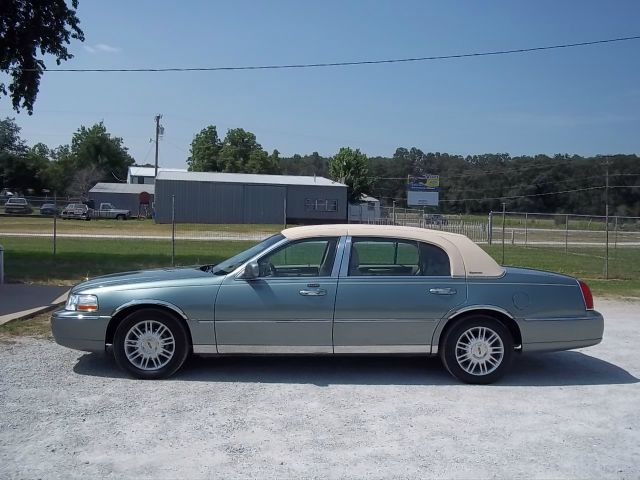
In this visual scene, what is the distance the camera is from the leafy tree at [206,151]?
9925cm

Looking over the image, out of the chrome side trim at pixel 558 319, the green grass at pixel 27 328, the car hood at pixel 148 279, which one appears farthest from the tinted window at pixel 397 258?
the green grass at pixel 27 328

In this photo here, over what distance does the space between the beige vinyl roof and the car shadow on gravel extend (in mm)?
1130

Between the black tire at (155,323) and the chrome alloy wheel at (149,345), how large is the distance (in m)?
0.02

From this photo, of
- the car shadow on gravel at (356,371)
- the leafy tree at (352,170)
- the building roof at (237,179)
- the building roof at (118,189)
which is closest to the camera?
the car shadow on gravel at (356,371)

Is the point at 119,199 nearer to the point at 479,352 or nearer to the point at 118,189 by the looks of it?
the point at 118,189

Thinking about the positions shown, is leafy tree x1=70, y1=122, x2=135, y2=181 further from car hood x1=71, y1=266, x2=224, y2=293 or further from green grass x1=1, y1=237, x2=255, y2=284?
car hood x1=71, y1=266, x2=224, y2=293

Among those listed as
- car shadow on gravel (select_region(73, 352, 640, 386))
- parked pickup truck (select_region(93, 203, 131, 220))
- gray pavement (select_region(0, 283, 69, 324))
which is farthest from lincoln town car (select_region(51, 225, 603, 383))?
parked pickup truck (select_region(93, 203, 131, 220))

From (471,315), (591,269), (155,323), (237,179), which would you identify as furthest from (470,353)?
(237,179)

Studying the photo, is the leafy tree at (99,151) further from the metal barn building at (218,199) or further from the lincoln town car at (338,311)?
the lincoln town car at (338,311)

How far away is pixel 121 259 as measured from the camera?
17984 mm

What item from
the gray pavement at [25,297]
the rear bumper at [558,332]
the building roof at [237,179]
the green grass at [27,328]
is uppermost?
the building roof at [237,179]

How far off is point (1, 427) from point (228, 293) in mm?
2208

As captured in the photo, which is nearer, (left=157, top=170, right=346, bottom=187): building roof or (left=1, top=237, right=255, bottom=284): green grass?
(left=1, top=237, right=255, bottom=284): green grass

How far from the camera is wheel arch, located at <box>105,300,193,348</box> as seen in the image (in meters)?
6.08
